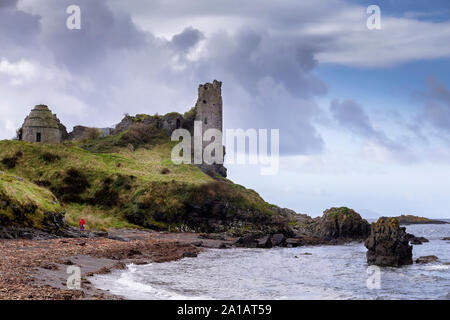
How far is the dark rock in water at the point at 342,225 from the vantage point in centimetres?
6962

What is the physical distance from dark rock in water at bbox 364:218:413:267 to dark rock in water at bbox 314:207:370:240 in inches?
1180

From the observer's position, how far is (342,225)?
229 ft

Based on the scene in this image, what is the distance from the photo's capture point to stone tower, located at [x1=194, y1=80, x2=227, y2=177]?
342ft

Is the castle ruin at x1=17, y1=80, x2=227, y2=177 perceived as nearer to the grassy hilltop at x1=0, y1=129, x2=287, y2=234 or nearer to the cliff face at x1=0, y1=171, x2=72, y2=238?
the grassy hilltop at x1=0, y1=129, x2=287, y2=234

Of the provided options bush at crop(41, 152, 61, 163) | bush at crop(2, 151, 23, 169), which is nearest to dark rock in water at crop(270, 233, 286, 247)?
bush at crop(41, 152, 61, 163)

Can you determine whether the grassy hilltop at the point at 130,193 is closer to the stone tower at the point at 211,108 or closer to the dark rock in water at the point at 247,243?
the dark rock in water at the point at 247,243

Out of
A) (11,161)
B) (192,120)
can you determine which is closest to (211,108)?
(192,120)

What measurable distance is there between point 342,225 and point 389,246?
3174 cm

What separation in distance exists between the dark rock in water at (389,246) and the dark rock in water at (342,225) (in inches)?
1180

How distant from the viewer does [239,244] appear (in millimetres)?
55094
